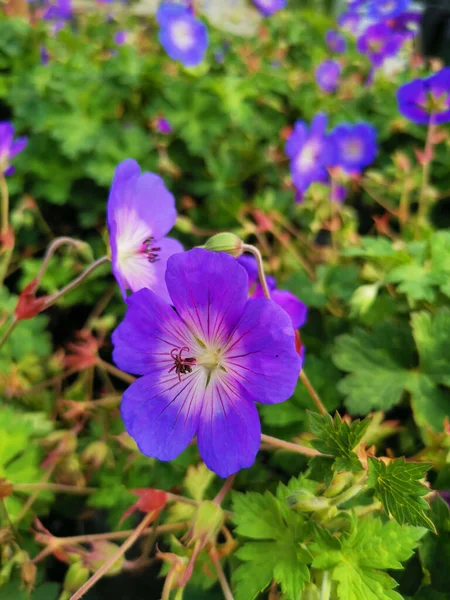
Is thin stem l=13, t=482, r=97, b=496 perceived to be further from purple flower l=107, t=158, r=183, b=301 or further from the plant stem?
the plant stem

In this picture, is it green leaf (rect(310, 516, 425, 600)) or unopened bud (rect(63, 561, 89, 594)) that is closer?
green leaf (rect(310, 516, 425, 600))

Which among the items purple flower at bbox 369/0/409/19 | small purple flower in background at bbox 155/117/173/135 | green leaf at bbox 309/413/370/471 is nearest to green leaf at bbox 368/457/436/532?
green leaf at bbox 309/413/370/471

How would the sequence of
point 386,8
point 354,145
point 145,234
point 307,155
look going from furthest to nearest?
point 386,8 < point 354,145 < point 307,155 < point 145,234

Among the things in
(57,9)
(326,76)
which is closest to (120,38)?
Answer: (57,9)

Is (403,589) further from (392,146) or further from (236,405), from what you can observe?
(392,146)

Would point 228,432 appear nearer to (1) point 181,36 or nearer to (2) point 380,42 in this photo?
(1) point 181,36

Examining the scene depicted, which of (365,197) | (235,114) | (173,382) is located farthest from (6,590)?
(365,197)

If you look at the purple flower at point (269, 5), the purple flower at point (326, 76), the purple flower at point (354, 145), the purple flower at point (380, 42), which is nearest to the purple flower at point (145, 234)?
the purple flower at point (354, 145)
